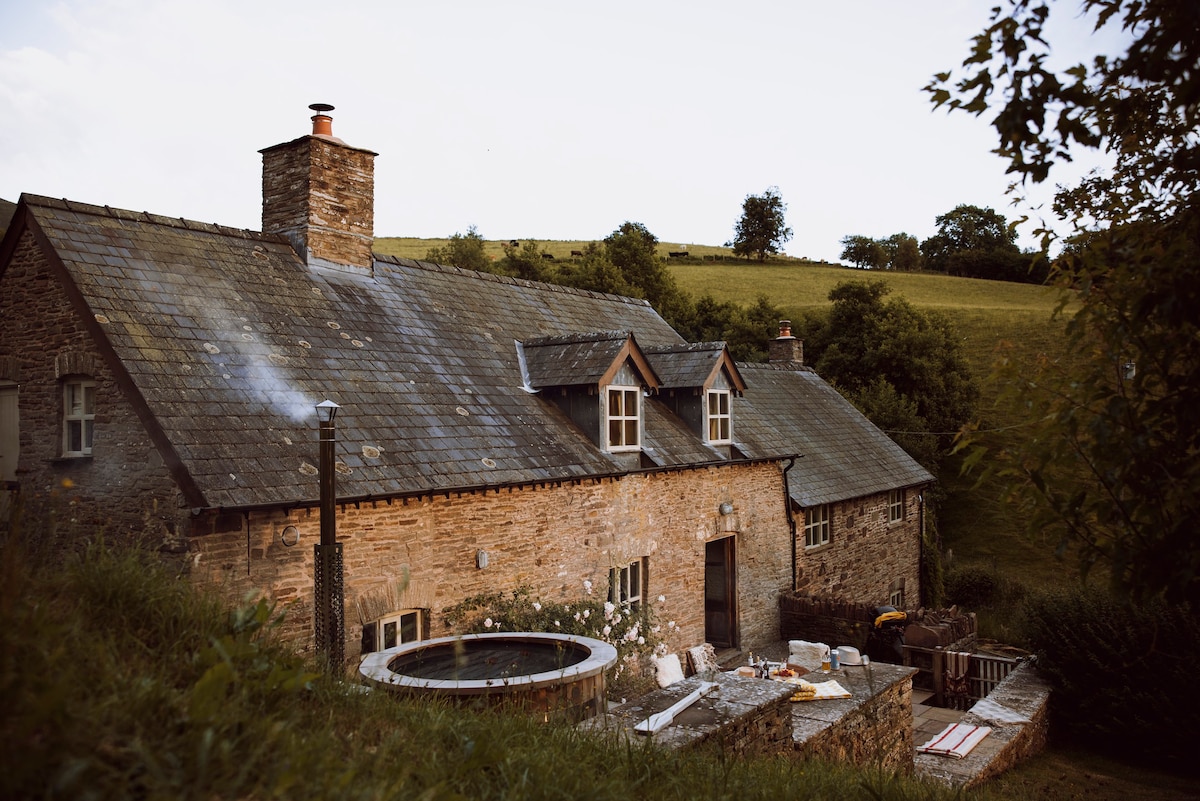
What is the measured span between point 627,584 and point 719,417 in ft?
15.1

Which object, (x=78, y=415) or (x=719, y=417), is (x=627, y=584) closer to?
(x=719, y=417)

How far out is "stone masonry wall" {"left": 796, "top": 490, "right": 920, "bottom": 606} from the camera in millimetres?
20969

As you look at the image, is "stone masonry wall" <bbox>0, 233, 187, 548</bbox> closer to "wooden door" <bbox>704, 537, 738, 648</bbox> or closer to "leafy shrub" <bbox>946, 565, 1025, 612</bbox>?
"wooden door" <bbox>704, 537, 738, 648</bbox>

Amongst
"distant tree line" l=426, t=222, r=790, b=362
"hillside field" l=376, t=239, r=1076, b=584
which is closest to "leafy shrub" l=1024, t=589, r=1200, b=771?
"hillside field" l=376, t=239, r=1076, b=584

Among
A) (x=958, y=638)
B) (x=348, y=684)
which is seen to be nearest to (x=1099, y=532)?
(x=348, y=684)

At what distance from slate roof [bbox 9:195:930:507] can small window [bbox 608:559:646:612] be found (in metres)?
1.88

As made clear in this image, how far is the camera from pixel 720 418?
18.1 m

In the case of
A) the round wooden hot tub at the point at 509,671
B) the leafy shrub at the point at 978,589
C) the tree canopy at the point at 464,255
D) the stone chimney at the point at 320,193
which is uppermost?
the tree canopy at the point at 464,255

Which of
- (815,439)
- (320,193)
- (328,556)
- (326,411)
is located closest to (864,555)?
(815,439)

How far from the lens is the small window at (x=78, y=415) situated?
10789mm

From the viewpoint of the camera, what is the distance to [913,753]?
1087 cm

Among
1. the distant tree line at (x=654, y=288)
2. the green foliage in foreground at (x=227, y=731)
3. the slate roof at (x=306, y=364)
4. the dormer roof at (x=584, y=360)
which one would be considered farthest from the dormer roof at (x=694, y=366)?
the distant tree line at (x=654, y=288)

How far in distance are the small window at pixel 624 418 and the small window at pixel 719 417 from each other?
256 centimetres

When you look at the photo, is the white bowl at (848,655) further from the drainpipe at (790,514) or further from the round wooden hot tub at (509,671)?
the round wooden hot tub at (509,671)
